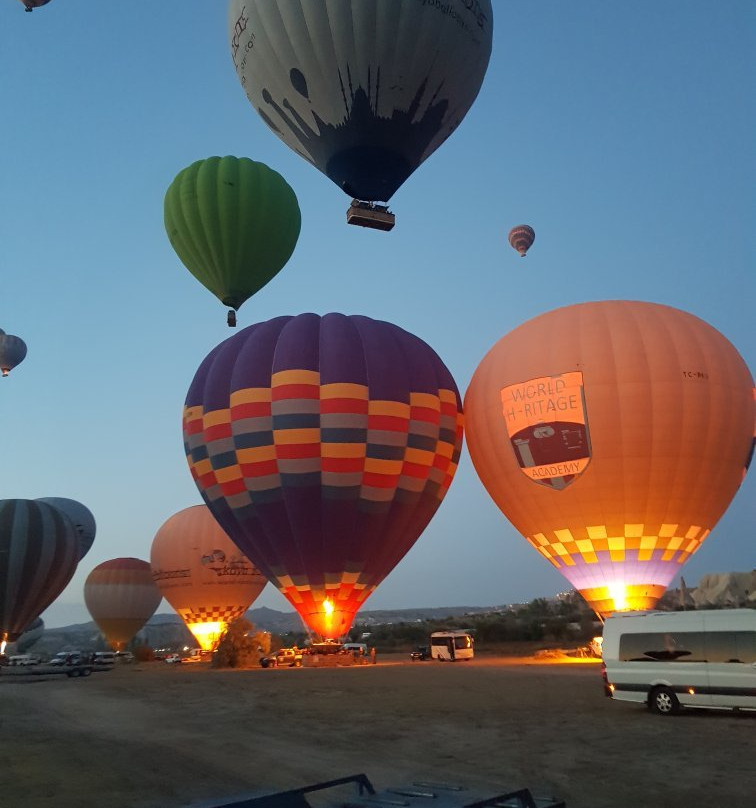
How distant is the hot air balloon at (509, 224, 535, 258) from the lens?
125 feet

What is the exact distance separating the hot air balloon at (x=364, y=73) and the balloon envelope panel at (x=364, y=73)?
3 cm

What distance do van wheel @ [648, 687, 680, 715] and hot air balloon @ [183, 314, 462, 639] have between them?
12.9 metres

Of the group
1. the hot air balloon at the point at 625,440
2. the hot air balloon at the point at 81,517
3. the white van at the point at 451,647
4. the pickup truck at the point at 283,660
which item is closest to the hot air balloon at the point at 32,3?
the hot air balloon at the point at 625,440

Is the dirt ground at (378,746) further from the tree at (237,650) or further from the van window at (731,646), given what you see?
the tree at (237,650)

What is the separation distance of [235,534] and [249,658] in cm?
697

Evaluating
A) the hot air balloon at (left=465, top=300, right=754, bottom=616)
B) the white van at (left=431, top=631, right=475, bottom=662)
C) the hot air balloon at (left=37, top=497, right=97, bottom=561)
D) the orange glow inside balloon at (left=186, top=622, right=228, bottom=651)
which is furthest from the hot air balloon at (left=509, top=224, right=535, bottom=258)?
the hot air balloon at (left=37, top=497, right=97, bottom=561)

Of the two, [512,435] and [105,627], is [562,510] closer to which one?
[512,435]

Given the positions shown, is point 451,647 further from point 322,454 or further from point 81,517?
point 81,517

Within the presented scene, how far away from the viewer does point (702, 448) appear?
2348cm

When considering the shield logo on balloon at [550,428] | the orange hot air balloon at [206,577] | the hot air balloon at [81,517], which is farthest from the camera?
the hot air balloon at [81,517]

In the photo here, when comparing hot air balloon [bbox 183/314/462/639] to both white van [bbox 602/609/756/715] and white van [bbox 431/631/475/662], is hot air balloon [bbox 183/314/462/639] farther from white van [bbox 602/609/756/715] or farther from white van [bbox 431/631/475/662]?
white van [bbox 602/609/756/715]

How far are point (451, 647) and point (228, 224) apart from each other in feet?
62.1

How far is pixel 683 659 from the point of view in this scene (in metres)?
12.5

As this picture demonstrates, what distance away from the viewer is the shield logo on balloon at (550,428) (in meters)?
23.7
